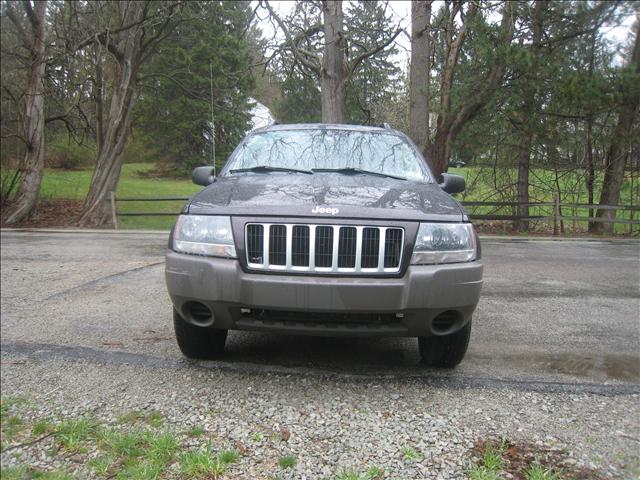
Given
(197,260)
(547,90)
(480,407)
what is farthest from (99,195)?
(480,407)

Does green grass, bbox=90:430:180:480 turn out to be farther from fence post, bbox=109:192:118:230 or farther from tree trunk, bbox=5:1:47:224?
tree trunk, bbox=5:1:47:224

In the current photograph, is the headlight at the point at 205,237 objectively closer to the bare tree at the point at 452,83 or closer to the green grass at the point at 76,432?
the green grass at the point at 76,432

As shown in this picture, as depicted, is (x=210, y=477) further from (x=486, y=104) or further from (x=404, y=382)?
(x=486, y=104)

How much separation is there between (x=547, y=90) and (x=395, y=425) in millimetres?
11691

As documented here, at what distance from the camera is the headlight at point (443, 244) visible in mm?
2838

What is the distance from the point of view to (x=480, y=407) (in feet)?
9.27

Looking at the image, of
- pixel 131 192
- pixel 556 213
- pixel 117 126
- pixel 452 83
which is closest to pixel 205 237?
pixel 452 83

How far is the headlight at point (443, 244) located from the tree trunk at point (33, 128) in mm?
14212

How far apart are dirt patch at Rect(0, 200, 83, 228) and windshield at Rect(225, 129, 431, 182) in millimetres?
11847

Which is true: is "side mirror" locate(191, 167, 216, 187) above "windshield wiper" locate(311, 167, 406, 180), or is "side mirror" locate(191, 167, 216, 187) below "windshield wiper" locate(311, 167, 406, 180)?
below

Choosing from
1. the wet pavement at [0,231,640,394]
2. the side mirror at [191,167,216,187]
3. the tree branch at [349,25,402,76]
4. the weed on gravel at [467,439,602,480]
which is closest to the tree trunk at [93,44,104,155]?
the tree branch at [349,25,402,76]

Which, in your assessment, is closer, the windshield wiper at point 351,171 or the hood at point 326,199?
the hood at point 326,199

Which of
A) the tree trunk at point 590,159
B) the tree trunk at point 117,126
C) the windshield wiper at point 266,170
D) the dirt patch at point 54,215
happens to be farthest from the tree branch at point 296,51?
the windshield wiper at point 266,170

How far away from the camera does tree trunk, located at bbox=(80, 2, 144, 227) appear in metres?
14.6
